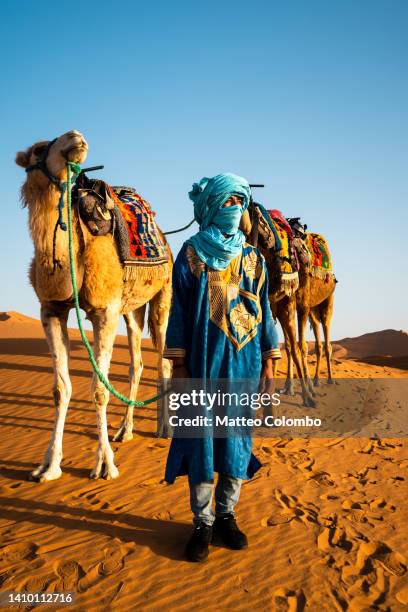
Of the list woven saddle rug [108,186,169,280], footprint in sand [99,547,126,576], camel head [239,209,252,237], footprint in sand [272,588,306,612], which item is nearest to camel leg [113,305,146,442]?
woven saddle rug [108,186,169,280]

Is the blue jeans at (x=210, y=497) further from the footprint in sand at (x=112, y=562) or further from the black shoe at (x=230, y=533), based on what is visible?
the footprint in sand at (x=112, y=562)

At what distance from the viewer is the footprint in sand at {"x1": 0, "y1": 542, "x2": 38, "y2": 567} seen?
11.5ft

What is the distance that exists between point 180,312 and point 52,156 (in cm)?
230

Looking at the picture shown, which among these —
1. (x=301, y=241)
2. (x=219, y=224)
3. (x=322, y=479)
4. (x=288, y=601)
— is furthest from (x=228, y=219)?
(x=301, y=241)

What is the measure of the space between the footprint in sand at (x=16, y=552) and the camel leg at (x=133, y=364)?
9.50 ft

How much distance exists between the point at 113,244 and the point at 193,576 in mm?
3528

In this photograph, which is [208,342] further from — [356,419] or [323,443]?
[356,419]

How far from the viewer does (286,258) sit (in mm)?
8430

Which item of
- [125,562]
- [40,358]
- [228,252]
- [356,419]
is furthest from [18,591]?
→ [40,358]

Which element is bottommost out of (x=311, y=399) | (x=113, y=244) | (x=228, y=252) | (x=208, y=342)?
(x=311, y=399)

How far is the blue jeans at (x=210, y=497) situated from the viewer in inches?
131

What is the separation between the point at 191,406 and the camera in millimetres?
3318

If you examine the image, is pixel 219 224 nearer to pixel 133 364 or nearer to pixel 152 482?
pixel 152 482

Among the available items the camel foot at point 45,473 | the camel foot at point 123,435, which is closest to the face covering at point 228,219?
the camel foot at point 45,473
